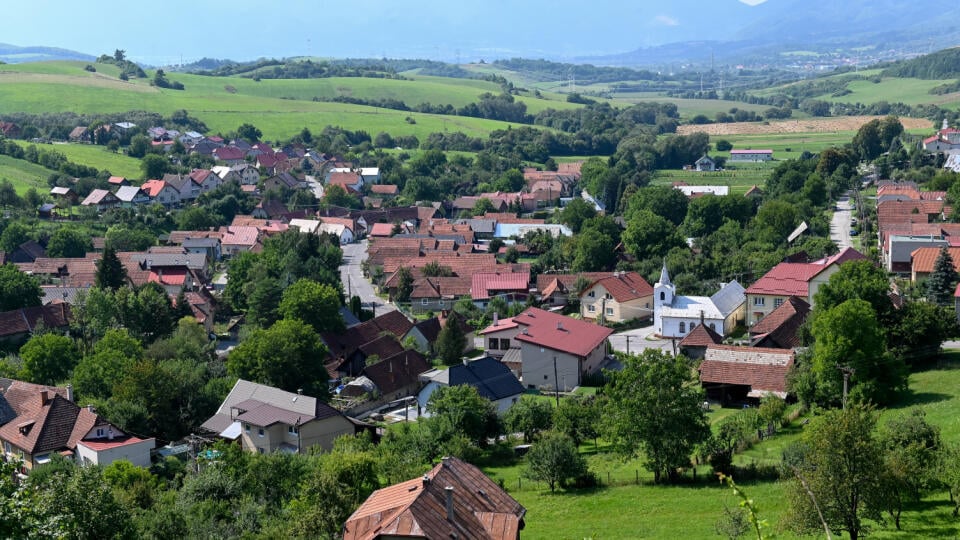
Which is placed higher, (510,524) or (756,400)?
(510,524)

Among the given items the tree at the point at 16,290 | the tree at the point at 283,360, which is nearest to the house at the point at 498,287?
the tree at the point at 283,360

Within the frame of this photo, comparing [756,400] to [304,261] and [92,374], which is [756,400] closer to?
[92,374]

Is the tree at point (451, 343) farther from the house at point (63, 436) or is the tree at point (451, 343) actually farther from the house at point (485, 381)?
the house at point (63, 436)

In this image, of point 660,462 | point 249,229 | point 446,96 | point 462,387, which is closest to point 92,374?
point 462,387

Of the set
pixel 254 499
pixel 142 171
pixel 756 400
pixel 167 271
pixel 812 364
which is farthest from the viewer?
pixel 142 171

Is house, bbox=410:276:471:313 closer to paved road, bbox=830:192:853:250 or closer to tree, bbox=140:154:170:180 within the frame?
paved road, bbox=830:192:853:250

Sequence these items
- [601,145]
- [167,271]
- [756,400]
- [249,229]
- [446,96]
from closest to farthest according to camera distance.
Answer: [756,400]
[167,271]
[249,229]
[601,145]
[446,96]

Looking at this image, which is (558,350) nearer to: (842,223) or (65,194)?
(842,223)
